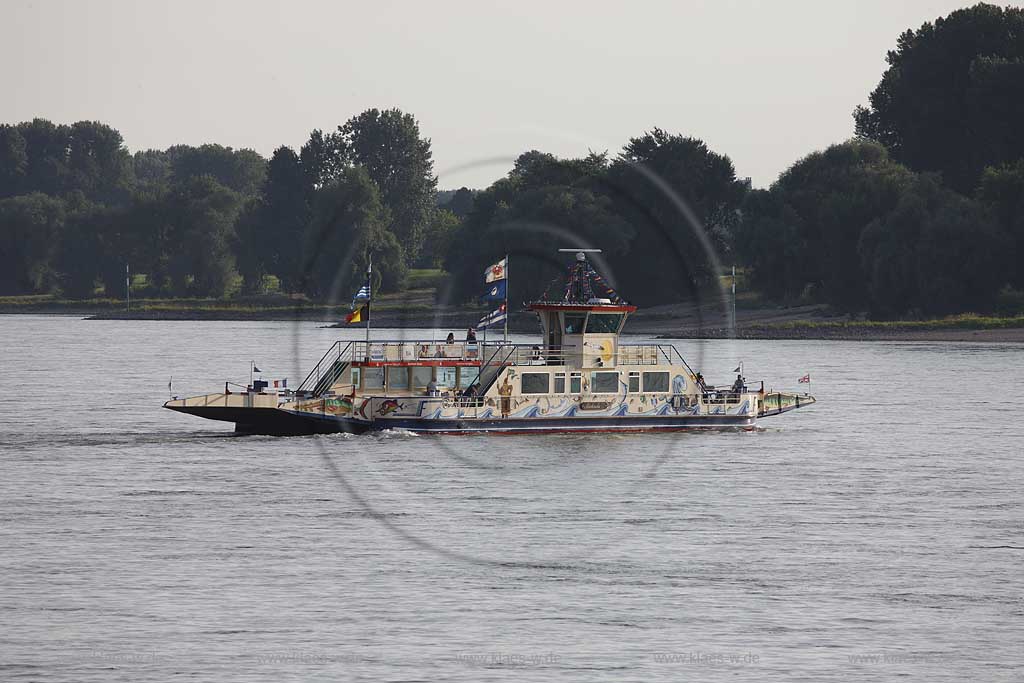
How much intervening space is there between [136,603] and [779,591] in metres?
17.6

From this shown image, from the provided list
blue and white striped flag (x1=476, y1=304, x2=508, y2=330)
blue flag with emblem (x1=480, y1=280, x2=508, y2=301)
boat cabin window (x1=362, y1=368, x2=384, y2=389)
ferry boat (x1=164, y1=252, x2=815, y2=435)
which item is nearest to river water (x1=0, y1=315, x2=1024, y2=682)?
ferry boat (x1=164, y1=252, x2=815, y2=435)

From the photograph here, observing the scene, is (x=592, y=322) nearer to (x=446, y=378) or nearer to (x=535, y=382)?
(x=535, y=382)

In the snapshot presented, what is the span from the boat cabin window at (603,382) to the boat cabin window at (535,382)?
2.29 meters

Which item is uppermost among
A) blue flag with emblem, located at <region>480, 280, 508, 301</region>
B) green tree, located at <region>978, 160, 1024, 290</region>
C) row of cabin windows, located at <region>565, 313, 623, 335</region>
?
green tree, located at <region>978, 160, 1024, 290</region>

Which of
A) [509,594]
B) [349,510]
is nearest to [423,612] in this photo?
[509,594]

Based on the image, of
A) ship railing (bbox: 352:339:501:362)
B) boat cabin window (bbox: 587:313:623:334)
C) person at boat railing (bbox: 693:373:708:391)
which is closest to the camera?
ship railing (bbox: 352:339:501:362)

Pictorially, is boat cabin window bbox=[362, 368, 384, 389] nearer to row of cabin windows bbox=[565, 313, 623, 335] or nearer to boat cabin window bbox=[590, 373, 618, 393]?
row of cabin windows bbox=[565, 313, 623, 335]

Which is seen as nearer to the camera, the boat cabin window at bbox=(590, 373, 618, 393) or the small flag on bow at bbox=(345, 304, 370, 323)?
the small flag on bow at bbox=(345, 304, 370, 323)

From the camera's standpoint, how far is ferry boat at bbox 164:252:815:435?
7675cm

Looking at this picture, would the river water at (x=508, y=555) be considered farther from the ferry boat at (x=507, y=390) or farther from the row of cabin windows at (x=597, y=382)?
the row of cabin windows at (x=597, y=382)

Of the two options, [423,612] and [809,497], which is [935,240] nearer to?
[809,497]

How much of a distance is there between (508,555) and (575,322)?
32.0 metres

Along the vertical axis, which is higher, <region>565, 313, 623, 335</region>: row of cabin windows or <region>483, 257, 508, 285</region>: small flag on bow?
<region>483, 257, 508, 285</region>: small flag on bow

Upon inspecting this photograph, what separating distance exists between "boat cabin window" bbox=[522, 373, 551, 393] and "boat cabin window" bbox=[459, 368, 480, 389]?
120 inches
